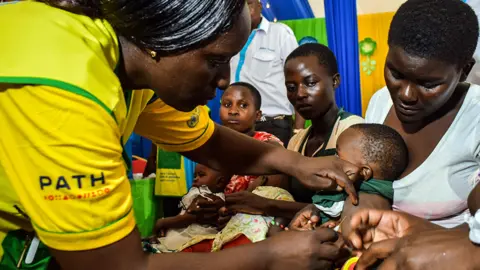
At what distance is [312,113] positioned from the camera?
231cm

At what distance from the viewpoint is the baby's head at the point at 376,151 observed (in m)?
1.64

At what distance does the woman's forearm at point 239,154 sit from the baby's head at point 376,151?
0.23 metres

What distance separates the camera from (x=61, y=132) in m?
0.93

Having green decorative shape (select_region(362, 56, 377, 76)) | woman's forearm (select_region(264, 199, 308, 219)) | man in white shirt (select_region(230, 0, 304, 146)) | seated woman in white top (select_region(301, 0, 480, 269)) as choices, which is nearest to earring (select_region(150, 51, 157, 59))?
seated woman in white top (select_region(301, 0, 480, 269))

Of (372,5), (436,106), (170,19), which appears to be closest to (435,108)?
(436,106)

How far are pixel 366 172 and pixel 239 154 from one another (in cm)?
46

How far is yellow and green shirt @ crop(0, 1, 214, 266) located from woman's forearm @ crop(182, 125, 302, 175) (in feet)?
2.15

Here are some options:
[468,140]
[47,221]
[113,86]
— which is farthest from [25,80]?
[468,140]

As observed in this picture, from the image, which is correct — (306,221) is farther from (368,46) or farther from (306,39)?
(368,46)

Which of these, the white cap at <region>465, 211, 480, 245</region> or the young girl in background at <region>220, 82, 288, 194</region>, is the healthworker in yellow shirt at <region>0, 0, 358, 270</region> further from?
the young girl in background at <region>220, 82, 288, 194</region>

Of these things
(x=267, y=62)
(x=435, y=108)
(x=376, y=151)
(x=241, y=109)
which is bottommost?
(x=241, y=109)

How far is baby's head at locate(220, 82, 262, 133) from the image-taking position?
2973 mm

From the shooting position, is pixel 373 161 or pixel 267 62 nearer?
pixel 373 161

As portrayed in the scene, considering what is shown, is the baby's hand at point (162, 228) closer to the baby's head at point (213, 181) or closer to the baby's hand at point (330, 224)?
the baby's head at point (213, 181)
